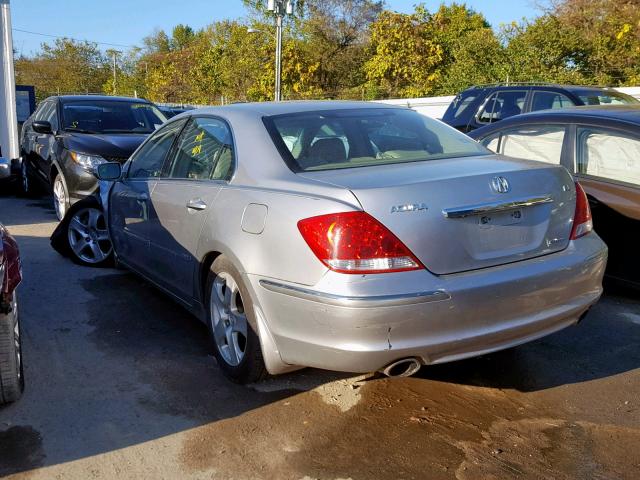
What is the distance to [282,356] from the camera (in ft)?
10.9

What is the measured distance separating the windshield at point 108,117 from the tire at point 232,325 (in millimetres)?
5871

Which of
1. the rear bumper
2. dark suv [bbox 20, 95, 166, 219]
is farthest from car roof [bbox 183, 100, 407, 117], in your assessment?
dark suv [bbox 20, 95, 166, 219]

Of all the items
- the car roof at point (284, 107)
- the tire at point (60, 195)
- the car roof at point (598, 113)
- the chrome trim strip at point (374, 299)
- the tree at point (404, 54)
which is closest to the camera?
the chrome trim strip at point (374, 299)

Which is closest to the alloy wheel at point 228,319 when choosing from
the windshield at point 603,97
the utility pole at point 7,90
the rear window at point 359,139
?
the rear window at point 359,139

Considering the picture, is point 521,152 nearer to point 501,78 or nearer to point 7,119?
point 7,119

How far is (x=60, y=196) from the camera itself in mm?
8578

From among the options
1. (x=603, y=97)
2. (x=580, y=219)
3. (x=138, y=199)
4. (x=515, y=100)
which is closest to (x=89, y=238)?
(x=138, y=199)

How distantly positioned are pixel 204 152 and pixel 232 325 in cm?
121

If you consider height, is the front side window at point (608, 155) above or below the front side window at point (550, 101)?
below

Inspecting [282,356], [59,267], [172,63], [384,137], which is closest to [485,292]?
[282,356]

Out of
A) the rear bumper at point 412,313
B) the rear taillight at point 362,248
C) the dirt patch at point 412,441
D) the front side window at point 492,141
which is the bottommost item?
the dirt patch at point 412,441

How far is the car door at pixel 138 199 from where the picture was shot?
4.86 m

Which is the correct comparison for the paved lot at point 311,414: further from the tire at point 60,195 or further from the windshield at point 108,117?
the windshield at point 108,117

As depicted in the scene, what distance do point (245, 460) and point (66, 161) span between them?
621cm
